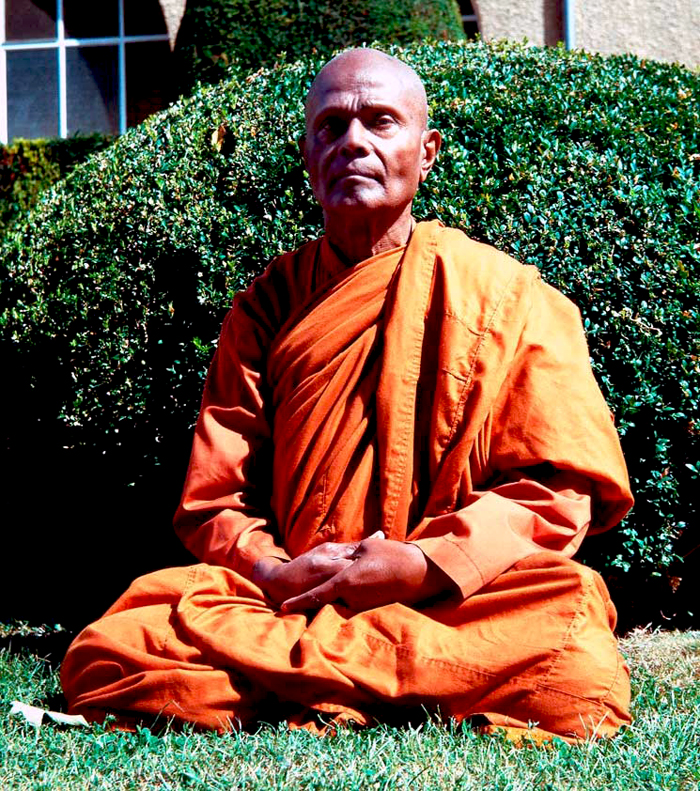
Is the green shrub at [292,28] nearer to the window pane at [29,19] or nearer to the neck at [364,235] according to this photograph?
the window pane at [29,19]

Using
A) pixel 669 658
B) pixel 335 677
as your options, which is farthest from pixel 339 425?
pixel 669 658

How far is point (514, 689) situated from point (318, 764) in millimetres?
552

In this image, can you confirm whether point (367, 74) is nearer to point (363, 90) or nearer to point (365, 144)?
point (363, 90)

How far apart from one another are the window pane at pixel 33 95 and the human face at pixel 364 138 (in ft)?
22.4

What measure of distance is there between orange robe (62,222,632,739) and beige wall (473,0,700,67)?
5593 mm

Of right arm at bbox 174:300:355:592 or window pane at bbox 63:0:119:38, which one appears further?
window pane at bbox 63:0:119:38

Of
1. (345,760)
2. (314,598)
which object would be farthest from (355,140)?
(345,760)

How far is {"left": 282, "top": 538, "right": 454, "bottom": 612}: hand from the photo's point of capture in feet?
10.2

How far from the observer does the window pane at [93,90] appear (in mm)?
9727

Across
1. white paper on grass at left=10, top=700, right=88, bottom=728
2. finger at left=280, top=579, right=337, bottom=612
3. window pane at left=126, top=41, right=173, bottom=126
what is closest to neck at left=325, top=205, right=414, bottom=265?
finger at left=280, top=579, right=337, bottom=612

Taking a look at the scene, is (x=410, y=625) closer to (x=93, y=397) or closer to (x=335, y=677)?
(x=335, y=677)

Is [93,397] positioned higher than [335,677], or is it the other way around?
[93,397]

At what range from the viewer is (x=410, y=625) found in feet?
10.1

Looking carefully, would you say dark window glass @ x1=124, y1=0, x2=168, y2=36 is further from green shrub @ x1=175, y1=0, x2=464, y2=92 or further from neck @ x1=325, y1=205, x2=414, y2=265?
neck @ x1=325, y1=205, x2=414, y2=265
